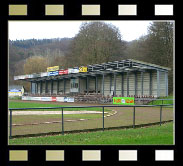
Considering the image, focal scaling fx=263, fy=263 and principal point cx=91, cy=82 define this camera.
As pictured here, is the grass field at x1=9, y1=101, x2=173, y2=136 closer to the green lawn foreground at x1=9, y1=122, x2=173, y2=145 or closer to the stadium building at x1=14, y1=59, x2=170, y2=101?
the green lawn foreground at x1=9, y1=122, x2=173, y2=145

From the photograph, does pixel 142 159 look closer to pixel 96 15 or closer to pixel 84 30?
pixel 96 15

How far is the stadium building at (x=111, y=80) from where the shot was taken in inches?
1353

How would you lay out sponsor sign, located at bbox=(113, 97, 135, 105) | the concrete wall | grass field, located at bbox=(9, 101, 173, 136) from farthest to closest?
1. the concrete wall
2. sponsor sign, located at bbox=(113, 97, 135, 105)
3. grass field, located at bbox=(9, 101, 173, 136)

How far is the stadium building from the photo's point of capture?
34.4 meters

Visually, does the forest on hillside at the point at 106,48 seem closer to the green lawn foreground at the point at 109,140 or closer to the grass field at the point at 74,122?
the grass field at the point at 74,122

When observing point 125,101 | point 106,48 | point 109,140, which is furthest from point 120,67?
point 109,140

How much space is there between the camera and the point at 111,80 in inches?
1656

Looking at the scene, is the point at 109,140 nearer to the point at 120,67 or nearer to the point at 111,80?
the point at 120,67

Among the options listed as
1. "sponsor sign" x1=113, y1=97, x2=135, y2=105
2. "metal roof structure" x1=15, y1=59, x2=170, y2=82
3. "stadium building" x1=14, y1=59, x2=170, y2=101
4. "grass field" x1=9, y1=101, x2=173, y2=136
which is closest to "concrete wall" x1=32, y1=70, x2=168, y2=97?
"stadium building" x1=14, y1=59, x2=170, y2=101

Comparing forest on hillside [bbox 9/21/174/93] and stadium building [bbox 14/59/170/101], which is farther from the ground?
forest on hillside [bbox 9/21/174/93]

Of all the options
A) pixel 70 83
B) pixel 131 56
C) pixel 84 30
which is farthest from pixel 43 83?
pixel 131 56

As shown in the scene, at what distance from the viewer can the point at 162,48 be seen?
131 ft

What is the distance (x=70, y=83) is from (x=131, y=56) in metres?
13.1

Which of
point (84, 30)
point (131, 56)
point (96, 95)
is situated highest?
point (84, 30)
